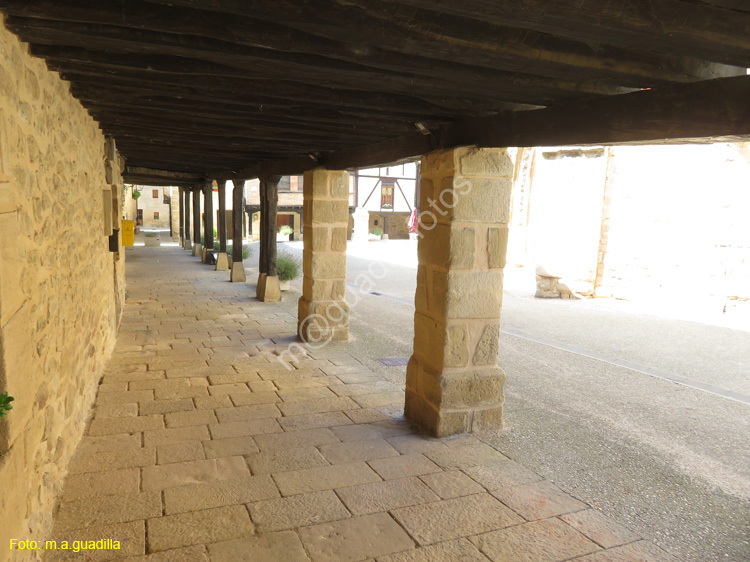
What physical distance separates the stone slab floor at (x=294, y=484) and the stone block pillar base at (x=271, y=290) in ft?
11.4

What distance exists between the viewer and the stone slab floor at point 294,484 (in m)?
2.24

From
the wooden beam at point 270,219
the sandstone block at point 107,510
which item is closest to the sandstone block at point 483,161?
the sandstone block at point 107,510

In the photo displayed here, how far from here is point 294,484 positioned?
2.73 metres

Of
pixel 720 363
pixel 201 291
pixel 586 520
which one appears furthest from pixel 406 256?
pixel 586 520

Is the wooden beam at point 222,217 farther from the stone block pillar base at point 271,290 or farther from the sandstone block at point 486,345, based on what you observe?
the sandstone block at point 486,345

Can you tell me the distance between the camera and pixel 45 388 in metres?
2.17

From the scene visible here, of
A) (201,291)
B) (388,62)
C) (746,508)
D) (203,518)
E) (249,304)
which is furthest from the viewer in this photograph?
(201,291)

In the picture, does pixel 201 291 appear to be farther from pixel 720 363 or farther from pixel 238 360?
pixel 720 363

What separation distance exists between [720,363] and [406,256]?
11949 mm

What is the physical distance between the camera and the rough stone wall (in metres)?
1.64

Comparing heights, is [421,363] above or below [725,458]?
above

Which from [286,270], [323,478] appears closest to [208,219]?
[286,270]

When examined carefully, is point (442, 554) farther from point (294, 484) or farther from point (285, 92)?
point (285, 92)

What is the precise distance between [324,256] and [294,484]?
Answer: 3.30 meters
